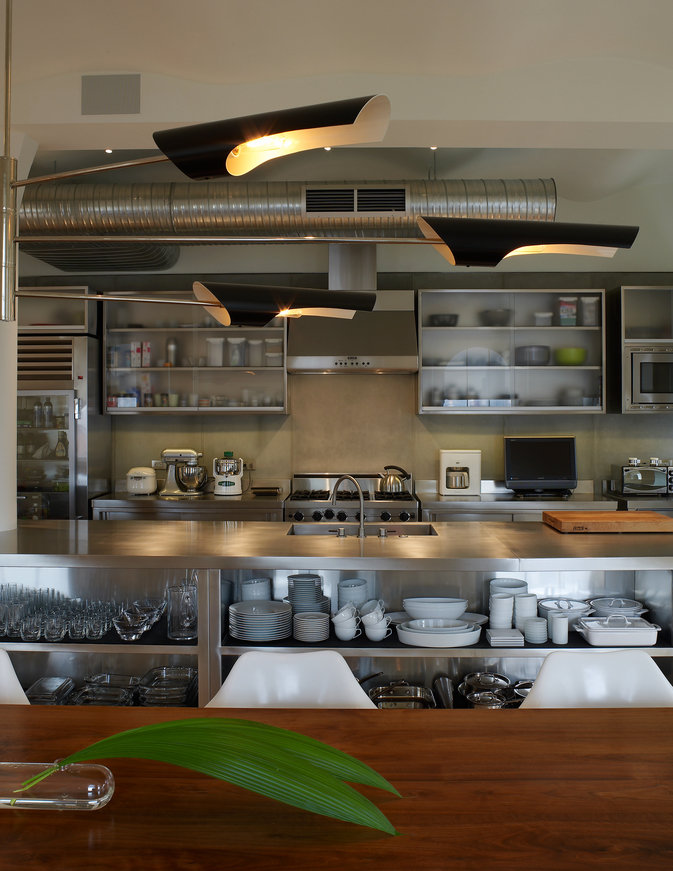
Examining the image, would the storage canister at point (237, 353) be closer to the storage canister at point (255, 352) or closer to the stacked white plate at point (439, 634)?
the storage canister at point (255, 352)

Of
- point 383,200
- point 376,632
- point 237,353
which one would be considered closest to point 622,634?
point 376,632

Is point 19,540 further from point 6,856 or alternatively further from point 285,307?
point 6,856

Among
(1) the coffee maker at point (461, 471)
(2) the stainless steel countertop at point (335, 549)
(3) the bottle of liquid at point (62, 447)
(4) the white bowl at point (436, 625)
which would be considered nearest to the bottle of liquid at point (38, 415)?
(3) the bottle of liquid at point (62, 447)

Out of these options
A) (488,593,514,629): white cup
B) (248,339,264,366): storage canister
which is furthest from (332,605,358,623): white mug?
(248,339,264,366): storage canister

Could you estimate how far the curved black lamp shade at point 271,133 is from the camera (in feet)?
4.40

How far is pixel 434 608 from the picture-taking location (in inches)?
104

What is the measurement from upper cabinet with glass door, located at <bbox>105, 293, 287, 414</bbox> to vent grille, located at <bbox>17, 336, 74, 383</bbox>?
0.29 metres

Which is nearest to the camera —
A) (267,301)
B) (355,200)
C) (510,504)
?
(267,301)

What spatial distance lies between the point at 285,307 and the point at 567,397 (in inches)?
127

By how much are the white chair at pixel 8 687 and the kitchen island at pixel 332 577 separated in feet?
2.16

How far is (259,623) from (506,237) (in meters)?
1.58

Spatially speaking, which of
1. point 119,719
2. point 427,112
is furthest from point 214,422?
point 119,719

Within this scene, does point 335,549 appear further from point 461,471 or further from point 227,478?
point 461,471

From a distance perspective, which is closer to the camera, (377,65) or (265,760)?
(265,760)
